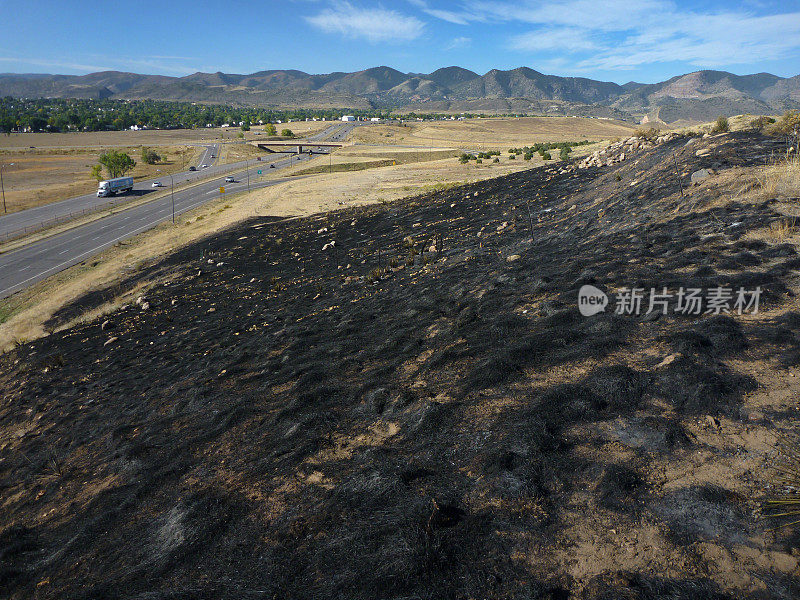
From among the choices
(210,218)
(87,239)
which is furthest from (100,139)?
(210,218)

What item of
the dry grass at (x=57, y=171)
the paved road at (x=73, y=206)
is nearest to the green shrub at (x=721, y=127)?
the paved road at (x=73, y=206)

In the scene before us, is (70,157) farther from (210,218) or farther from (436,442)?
(436,442)

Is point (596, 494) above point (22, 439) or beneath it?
above

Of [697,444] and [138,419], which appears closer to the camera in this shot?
[697,444]

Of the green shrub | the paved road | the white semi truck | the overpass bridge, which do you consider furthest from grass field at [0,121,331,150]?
the green shrub

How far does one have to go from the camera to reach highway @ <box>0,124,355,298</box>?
40688 mm

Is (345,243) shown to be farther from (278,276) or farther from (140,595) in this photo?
(140,595)

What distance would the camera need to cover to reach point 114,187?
3002 inches

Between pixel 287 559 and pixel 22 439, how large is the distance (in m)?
12.4

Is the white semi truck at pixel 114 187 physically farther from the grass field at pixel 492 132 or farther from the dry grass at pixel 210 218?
the grass field at pixel 492 132

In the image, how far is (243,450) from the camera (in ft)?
31.0

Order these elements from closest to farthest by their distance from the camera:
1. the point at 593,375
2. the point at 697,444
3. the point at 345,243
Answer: the point at 697,444, the point at 593,375, the point at 345,243

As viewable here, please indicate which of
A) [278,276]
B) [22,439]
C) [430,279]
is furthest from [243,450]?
[278,276]

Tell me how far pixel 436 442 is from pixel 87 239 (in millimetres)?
57696
